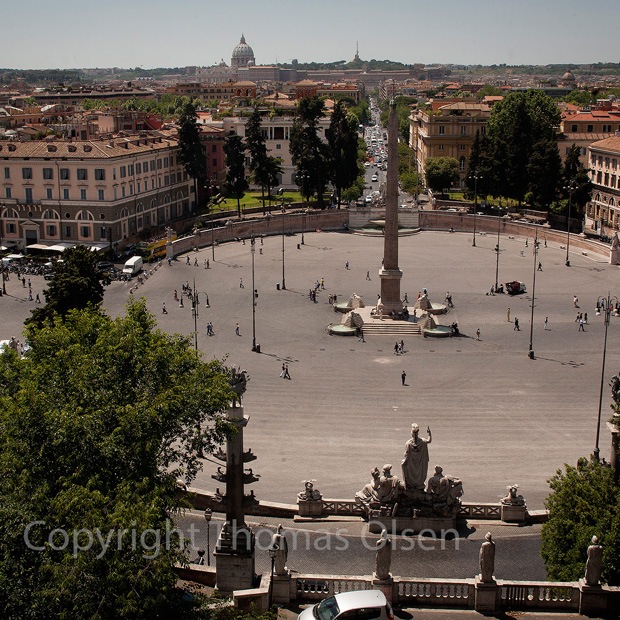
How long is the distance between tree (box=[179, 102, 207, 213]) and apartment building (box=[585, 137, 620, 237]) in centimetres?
3593

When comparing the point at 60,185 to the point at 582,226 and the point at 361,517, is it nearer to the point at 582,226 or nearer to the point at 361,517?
the point at 582,226

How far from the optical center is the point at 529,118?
295 ft

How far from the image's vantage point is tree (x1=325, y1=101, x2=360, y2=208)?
89.9 m

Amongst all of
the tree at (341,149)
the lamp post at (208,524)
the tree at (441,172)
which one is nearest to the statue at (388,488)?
the lamp post at (208,524)

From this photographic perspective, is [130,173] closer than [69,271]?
No

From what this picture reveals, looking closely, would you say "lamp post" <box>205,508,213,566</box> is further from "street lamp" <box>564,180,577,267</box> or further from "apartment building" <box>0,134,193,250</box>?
"apartment building" <box>0,134,193,250</box>

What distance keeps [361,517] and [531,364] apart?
22.5 meters

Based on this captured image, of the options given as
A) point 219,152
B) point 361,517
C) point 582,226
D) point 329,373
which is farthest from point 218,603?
point 219,152

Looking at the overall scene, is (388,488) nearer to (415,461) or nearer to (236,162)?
(415,461)

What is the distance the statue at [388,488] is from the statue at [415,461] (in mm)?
282

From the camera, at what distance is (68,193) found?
77.1 m

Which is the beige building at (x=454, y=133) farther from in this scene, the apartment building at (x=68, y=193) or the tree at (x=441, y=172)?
the apartment building at (x=68, y=193)

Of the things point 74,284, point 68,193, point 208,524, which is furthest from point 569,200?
point 208,524

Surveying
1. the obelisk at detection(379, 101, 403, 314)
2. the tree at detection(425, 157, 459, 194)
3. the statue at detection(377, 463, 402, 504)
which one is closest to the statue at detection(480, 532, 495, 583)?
the statue at detection(377, 463, 402, 504)
